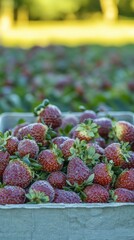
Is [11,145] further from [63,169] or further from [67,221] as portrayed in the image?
[67,221]

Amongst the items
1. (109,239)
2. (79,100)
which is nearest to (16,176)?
(109,239)

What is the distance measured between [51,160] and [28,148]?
9 centimetres

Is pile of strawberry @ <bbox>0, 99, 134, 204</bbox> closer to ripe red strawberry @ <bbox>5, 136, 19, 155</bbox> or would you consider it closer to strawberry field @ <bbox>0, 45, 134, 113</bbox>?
ripe red strawberry @ <bbox>5, 136, 19, 155</bbox>

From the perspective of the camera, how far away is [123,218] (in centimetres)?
174

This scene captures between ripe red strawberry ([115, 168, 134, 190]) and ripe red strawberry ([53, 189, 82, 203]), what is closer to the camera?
ripe red strawberry ([53, 189, 82, 203])

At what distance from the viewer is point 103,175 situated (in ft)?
6.18

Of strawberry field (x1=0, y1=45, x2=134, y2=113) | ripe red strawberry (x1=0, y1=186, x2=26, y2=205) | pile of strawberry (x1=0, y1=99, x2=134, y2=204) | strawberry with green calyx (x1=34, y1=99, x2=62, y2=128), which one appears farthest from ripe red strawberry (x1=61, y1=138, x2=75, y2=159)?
strawberry field (x1=0, y1=45, x2=134, y2=113)

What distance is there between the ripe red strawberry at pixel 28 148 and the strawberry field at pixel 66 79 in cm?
99

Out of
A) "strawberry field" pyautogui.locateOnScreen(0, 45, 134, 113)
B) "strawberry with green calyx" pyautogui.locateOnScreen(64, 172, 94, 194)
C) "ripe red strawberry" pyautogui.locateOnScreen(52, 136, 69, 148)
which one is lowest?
"strawberry field" pyautogui.locateOnScreen(0, 45, 134, 113)

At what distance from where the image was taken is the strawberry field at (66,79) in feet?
14.7

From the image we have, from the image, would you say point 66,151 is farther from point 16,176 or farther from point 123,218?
point 123,218

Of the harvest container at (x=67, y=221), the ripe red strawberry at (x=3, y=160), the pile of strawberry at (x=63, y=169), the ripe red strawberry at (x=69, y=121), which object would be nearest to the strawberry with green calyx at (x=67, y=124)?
the ripe red strawberry at (x=69, y=121)

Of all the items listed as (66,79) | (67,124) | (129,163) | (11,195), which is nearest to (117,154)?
(129,163)

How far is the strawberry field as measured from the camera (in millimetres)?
4492
